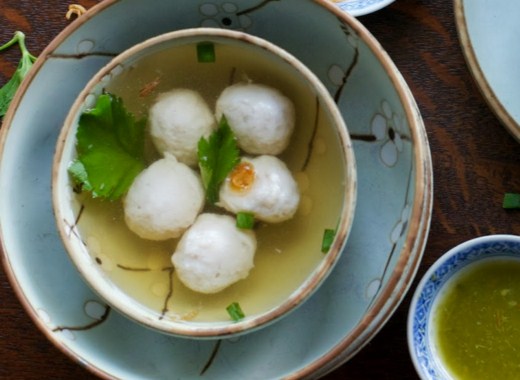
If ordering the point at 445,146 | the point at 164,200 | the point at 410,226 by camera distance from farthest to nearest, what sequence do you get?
the point at 445,146
the point at 164,200
the point at 410,226

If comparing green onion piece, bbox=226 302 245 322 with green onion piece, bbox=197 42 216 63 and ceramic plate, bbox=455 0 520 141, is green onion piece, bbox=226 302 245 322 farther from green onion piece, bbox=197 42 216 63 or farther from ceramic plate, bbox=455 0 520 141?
ceramic plate, bbox=455 0 520 141

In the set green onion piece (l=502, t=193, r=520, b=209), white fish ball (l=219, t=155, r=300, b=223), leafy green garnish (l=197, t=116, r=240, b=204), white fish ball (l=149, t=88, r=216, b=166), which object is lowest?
green onion piece (l=502, t=193, r=520, b=209)

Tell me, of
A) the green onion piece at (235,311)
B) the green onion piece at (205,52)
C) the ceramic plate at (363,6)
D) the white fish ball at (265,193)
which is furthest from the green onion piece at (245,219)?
the ceramic plate at (363,6)

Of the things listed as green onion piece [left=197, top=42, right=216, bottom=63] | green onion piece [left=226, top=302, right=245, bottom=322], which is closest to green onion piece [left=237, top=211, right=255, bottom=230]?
green onion piece [left=226, top=302, right=245, bottom=322]

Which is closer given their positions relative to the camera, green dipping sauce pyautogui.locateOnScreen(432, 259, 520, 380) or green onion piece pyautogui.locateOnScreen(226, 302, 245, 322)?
green onion piece pyautogui.locateOnScreen(226, 302, 245, 322)

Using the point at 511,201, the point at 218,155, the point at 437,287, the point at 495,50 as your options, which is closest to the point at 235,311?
the point at 218,155

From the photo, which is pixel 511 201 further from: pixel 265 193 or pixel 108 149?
pixel 108 149

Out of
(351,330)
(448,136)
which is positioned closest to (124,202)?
(351,330)
